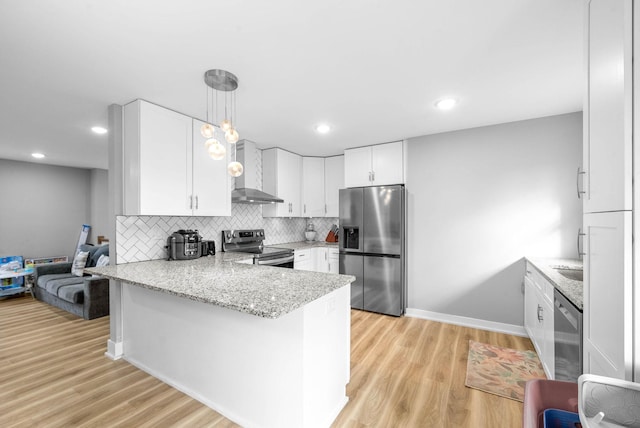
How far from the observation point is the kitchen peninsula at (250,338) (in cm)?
152

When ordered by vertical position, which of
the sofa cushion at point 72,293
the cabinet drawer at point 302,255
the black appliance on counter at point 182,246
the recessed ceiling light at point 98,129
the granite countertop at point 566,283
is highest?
the recessed ceiling light at point 98,129

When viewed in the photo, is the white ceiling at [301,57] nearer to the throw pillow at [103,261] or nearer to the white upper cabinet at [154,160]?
the white upper cabinet at [154,160]

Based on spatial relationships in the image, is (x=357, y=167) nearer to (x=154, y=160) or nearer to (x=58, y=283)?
(x=154, y=160)

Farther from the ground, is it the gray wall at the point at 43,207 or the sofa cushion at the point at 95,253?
the gray wall at the point at 43,207

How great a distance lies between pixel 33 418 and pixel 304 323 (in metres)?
1.99

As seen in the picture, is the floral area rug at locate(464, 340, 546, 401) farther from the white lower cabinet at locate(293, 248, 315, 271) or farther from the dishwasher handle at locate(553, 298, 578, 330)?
the white lower cabinet at locate(293, 248, 315, 271)

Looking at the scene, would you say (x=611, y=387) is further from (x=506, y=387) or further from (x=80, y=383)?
(x=80, y=383)

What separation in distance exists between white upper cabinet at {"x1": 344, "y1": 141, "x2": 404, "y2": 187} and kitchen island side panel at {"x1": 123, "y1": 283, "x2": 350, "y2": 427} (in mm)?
2287

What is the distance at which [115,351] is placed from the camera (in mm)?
2533

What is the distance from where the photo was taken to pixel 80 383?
2.20 metres

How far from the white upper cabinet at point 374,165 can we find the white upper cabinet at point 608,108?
254 cm

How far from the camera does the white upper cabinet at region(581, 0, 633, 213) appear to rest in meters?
0.94

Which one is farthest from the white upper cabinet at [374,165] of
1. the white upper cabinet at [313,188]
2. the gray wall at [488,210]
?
the white upper cabinet at [313,188]

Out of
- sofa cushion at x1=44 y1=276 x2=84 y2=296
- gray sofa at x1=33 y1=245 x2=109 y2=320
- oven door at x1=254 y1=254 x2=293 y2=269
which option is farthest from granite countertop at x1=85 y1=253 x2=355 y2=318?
sofa cushion at x1=44 y1=276 x2=84 y2=296
